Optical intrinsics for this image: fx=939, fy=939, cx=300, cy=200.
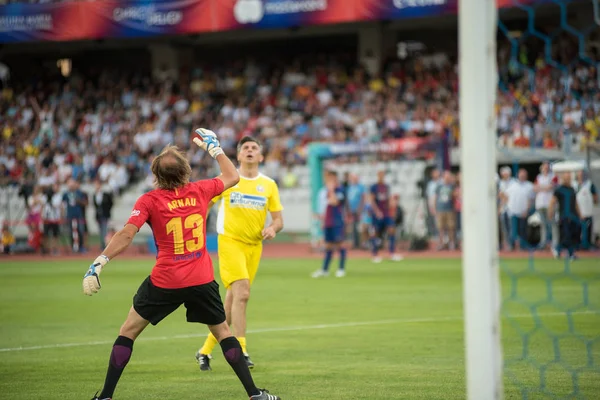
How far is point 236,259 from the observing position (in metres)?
8.96

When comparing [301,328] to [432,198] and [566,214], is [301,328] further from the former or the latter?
[432,198]

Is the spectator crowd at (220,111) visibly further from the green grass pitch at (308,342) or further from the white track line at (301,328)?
the white track line at (301,328)

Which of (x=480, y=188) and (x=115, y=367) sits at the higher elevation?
(x=480, y=188)

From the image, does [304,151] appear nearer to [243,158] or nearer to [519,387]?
[243,158]

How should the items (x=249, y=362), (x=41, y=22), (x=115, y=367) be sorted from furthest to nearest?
(x=41, y=22) < (x=249, y=362) < (x=115, y=367)

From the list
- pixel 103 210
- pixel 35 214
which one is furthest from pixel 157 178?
pixel 35 214

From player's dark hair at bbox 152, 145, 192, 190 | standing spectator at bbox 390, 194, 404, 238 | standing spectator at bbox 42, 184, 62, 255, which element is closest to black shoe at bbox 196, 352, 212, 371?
player's dark hair at bbox 152, 145, 192, 190

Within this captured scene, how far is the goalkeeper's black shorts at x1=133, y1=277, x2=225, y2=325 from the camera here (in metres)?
6.55

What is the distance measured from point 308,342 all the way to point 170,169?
418 cm

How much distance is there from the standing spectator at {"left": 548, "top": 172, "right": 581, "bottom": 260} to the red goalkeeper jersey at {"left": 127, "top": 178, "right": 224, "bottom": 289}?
44.9 feet

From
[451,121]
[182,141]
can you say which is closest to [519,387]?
[451,121]

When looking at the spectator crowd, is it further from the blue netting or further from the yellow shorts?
the yellow shorts

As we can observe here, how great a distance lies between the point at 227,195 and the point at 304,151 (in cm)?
2337

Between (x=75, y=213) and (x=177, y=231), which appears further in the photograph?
(x=75, y=213)
